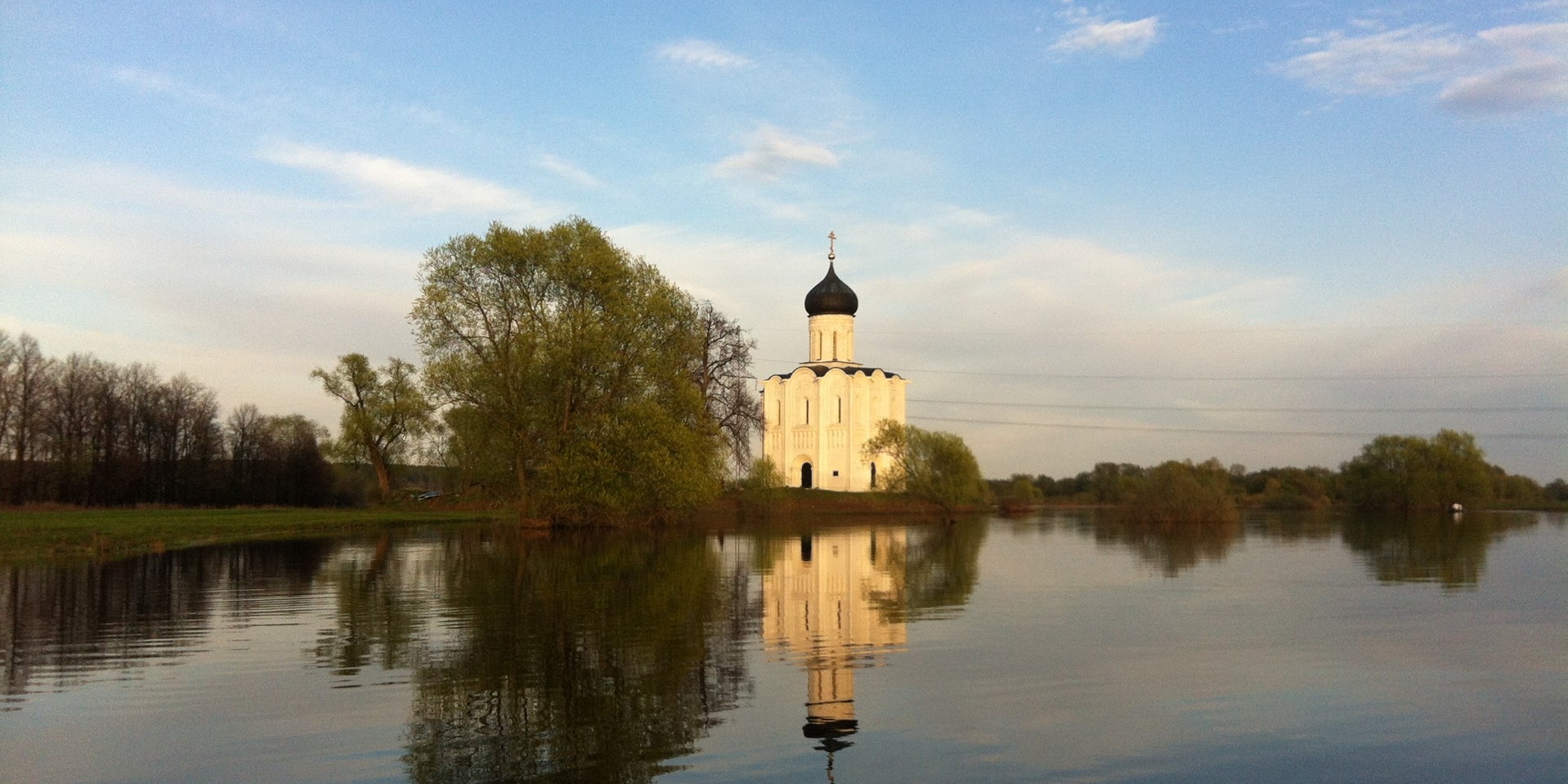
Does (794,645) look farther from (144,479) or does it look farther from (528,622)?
(144,479)

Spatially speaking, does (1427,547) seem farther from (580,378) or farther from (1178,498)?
(580,378)

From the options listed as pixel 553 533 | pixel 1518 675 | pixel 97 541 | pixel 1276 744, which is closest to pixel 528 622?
pixel 1276 744

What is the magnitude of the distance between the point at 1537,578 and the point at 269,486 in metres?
58.8

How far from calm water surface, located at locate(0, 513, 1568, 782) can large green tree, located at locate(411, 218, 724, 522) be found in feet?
45.9

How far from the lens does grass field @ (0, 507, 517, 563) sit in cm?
2495

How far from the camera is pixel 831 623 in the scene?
13.9 metres

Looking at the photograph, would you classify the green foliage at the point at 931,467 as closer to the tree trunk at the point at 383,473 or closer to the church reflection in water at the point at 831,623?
the tree trunk at the point at 383,473

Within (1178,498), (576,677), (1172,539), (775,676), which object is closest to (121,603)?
(576,677)

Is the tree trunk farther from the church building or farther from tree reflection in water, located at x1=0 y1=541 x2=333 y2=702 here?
tree reflection in water, located at x1=0 y1=541 x2=333 y2=702

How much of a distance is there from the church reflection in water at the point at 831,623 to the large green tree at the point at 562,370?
31.5ft

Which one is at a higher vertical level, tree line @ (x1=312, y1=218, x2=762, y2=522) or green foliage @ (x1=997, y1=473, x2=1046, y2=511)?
tree line @ (x1=312, y1=218, x2=762, y2=522)

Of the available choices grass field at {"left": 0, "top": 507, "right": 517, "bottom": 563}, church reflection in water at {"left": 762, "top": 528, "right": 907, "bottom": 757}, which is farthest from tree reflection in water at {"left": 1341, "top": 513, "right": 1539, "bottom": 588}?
grass field at {"left": 0, "top": 507, "right": 517, "bottom": 563}

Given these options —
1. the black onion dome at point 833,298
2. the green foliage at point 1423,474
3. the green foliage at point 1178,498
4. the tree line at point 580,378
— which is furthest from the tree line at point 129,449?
the green foliage at point 1423,474

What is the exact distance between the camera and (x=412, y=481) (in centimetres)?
12419
